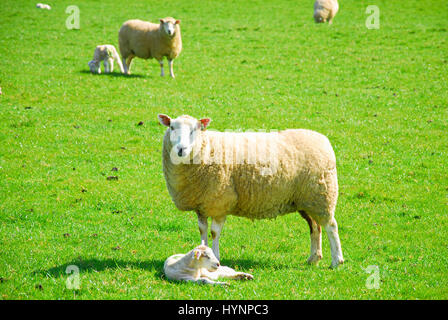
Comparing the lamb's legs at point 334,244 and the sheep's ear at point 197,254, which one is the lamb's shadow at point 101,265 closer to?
the sheep's ear at point 197,254

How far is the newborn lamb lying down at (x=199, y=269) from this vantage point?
24.9 ft

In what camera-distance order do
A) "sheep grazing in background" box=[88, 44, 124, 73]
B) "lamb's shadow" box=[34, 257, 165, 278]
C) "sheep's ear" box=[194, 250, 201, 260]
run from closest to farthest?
"sheep's ear" box=[194, 250, 201, 260] < "lamb's shadow" box=[34, 257, 165, 278] < "sheep grazing in background" box=[88, 44, 124, 73]

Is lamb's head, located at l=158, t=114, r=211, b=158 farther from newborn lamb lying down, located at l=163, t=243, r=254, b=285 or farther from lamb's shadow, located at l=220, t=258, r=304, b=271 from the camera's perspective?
lamb's shadow, located at l=220, t=258, r=304, b=271

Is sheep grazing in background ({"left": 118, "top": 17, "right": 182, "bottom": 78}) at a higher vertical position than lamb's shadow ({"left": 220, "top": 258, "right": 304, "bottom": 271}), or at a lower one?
higher

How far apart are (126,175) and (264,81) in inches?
372

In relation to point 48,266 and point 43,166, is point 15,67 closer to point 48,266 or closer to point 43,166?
point 43,166

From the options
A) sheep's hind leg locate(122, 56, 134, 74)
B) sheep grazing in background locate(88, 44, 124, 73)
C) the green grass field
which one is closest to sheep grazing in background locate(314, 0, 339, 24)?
the green grass field

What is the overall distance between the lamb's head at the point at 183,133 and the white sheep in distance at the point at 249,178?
0.06 feet

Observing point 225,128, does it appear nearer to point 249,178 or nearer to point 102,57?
point 249,178

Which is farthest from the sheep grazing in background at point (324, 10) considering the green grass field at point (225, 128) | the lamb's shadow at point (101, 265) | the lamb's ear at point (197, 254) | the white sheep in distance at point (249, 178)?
the lamb's ear at point (197, 254)

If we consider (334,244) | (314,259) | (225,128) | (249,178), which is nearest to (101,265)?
(249,178)

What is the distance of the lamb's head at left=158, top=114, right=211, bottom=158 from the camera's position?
7832 mm

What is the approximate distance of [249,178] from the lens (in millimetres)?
8531

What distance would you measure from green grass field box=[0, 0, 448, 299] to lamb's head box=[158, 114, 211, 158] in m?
1.95
